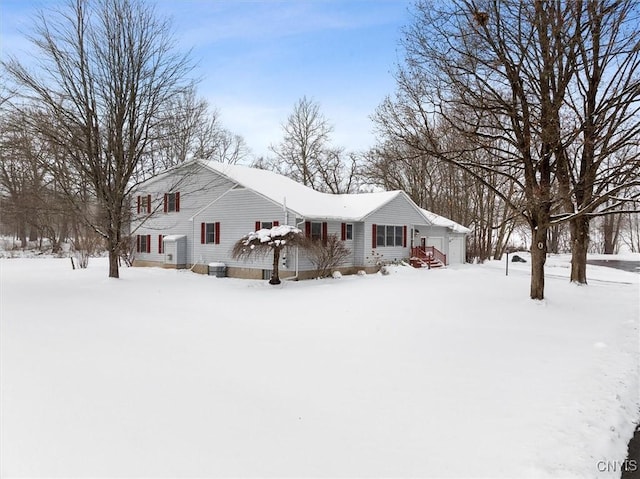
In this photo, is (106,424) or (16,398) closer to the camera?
(106,424)

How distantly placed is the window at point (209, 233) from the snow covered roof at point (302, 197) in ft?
8.92

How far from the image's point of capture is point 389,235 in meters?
23.3

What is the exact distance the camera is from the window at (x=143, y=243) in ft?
83.6

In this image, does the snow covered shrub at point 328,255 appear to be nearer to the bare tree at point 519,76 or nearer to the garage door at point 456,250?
the bare tree at point 519,76

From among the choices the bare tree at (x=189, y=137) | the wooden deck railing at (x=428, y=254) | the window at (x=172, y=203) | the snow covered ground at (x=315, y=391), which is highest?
→ the bare tree at (x=189, y=137)

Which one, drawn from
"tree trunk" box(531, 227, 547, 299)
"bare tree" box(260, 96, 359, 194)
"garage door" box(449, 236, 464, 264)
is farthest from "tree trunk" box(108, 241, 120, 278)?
"bare tree" box(260, 96, 359, 194)

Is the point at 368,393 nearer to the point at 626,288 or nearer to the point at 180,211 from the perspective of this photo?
the point at 626,288

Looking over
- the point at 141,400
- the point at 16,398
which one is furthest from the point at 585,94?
the point at 16,398

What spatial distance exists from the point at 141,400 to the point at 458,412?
11.7 ft

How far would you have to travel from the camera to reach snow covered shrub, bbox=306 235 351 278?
19.1 meters

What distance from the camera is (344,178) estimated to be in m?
42.0

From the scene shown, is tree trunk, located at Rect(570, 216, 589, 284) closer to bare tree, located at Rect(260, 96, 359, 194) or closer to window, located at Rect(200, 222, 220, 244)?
window, located at Rect(200, 222, 220, 244)

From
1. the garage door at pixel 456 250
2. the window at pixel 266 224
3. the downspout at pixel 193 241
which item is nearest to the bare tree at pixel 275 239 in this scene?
the window at pixel 266 224

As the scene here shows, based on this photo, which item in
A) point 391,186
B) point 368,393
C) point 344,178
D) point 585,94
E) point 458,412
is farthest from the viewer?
point 344,178
